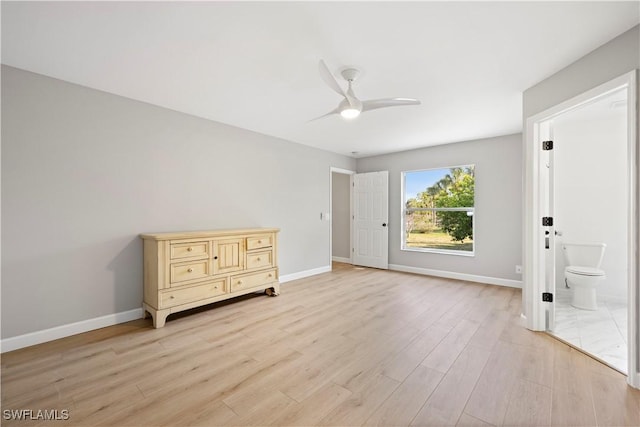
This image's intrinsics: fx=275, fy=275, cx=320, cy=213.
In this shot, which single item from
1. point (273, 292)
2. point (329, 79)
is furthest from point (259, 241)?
point (329, 79)

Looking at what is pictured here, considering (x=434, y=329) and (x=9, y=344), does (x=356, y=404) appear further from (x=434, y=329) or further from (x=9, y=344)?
(x=9, y=344)

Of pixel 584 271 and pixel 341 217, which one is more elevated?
pixel 341 217

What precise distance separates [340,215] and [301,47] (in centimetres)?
504

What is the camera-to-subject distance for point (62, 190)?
8.46ft

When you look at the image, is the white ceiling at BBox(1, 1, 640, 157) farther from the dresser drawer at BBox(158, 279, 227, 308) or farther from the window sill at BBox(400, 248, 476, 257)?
the window sill at BBox(400, 248, 476, 257)

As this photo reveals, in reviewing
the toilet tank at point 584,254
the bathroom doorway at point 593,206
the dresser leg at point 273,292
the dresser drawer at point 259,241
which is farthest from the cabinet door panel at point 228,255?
the toilet tank at point 584,254

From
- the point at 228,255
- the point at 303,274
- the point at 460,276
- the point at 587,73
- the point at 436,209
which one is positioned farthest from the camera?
the point at 436,209

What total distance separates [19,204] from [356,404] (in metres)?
3.15

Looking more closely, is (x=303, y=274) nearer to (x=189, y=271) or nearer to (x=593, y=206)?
(x=189, y=271)

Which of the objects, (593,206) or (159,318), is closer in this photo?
(159,318)

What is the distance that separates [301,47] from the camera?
6.75 ft

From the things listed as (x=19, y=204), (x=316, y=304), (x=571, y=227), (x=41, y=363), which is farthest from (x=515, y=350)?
(x=19, y=204)

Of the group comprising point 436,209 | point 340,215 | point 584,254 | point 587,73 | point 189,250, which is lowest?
point 584,254

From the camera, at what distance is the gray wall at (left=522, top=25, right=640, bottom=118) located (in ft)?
6.14
